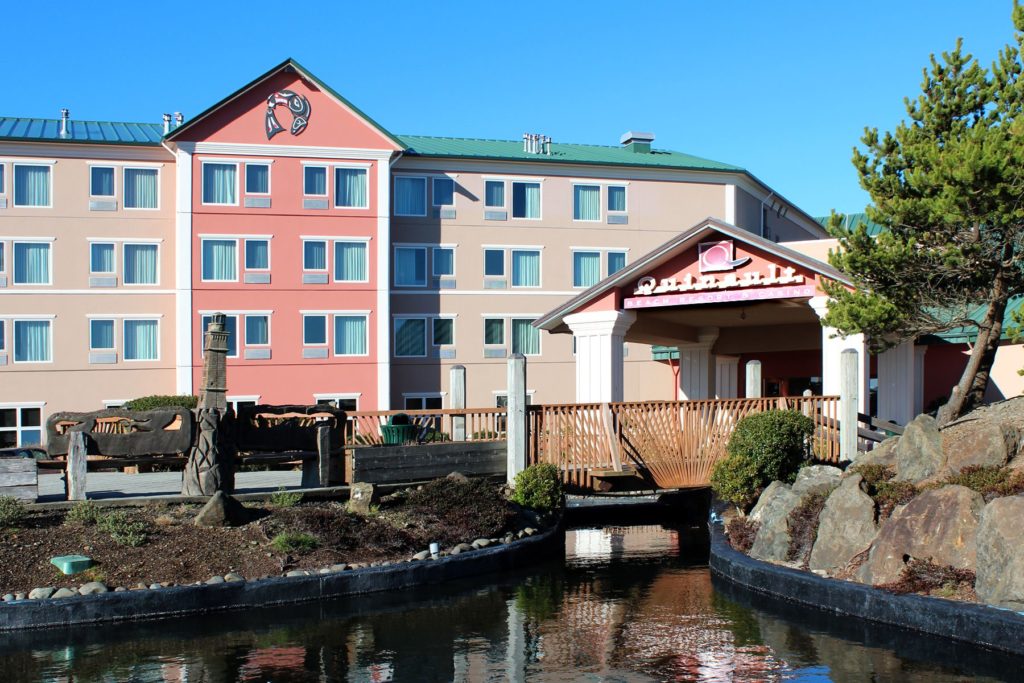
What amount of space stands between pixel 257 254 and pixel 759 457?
28746 mm

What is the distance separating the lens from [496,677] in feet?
34.8

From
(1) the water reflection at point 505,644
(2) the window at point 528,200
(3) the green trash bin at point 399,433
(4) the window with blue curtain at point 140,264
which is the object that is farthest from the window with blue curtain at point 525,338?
(1) the water reflection at point 505,644

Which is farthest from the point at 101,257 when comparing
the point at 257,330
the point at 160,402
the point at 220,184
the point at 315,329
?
the point at 315,329

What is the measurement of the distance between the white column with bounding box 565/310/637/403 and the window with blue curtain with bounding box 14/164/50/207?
80.8ft

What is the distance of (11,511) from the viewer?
14.3 meters

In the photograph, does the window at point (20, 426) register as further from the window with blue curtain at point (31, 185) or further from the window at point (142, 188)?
the window at point (142, 188)

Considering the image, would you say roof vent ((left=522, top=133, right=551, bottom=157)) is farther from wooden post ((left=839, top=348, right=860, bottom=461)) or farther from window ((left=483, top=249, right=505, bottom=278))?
wooden post ((left=839, top=348, right=860, bottom=461))

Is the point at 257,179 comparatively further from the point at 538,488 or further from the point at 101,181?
the point at 538,488

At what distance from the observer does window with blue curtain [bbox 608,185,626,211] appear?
4644 cm

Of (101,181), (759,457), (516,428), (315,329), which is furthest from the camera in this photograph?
(315,329)

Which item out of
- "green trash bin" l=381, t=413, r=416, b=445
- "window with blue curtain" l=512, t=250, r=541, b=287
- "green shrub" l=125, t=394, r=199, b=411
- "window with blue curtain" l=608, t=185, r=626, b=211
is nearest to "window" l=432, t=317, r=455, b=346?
"window with blue curtain" l=512, t=250, r=541, b=287

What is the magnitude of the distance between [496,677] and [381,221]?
110 feet

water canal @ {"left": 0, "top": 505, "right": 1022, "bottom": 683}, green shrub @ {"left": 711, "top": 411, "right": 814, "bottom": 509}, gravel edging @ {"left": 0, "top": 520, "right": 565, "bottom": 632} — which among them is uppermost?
green shrub @ {"left": 711, "top": 411, "right": 814, "bottom": 509}

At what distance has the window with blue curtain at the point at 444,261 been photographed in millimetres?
44625
